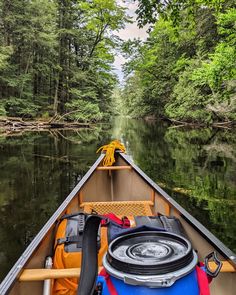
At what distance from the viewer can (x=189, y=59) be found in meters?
22.5

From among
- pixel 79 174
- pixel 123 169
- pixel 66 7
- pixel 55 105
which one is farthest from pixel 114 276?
pixel 66 7

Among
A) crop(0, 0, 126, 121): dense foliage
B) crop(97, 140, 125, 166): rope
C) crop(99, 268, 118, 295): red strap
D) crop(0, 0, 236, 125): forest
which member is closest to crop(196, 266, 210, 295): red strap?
crop(99, 268, 118, 295): red strap

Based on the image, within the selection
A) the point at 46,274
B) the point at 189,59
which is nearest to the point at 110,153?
the point at 46,274

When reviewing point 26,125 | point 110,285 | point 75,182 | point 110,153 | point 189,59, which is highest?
point 189,59

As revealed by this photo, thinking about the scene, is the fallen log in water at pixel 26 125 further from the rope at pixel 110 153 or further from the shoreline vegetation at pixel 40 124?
the rope at pixel 110 153

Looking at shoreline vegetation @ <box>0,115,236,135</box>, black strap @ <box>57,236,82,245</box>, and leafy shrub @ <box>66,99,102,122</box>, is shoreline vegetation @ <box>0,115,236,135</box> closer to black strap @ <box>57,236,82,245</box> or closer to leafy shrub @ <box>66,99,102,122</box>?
leafy shrub @ <box>66,99,102,122</box>

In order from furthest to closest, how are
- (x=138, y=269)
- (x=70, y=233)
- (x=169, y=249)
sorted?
(x=70, y=233) < (x=169, y=249) < (x=138, y=269)

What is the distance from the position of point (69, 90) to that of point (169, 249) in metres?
22.8

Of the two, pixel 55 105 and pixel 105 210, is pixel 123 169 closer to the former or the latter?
pixel 105 210

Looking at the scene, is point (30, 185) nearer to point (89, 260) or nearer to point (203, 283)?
point (89, 260)

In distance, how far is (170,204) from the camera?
2.79 meters

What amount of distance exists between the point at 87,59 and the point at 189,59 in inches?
322

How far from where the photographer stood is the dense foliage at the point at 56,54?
20250 millimetres

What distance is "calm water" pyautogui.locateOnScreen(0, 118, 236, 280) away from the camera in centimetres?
383
